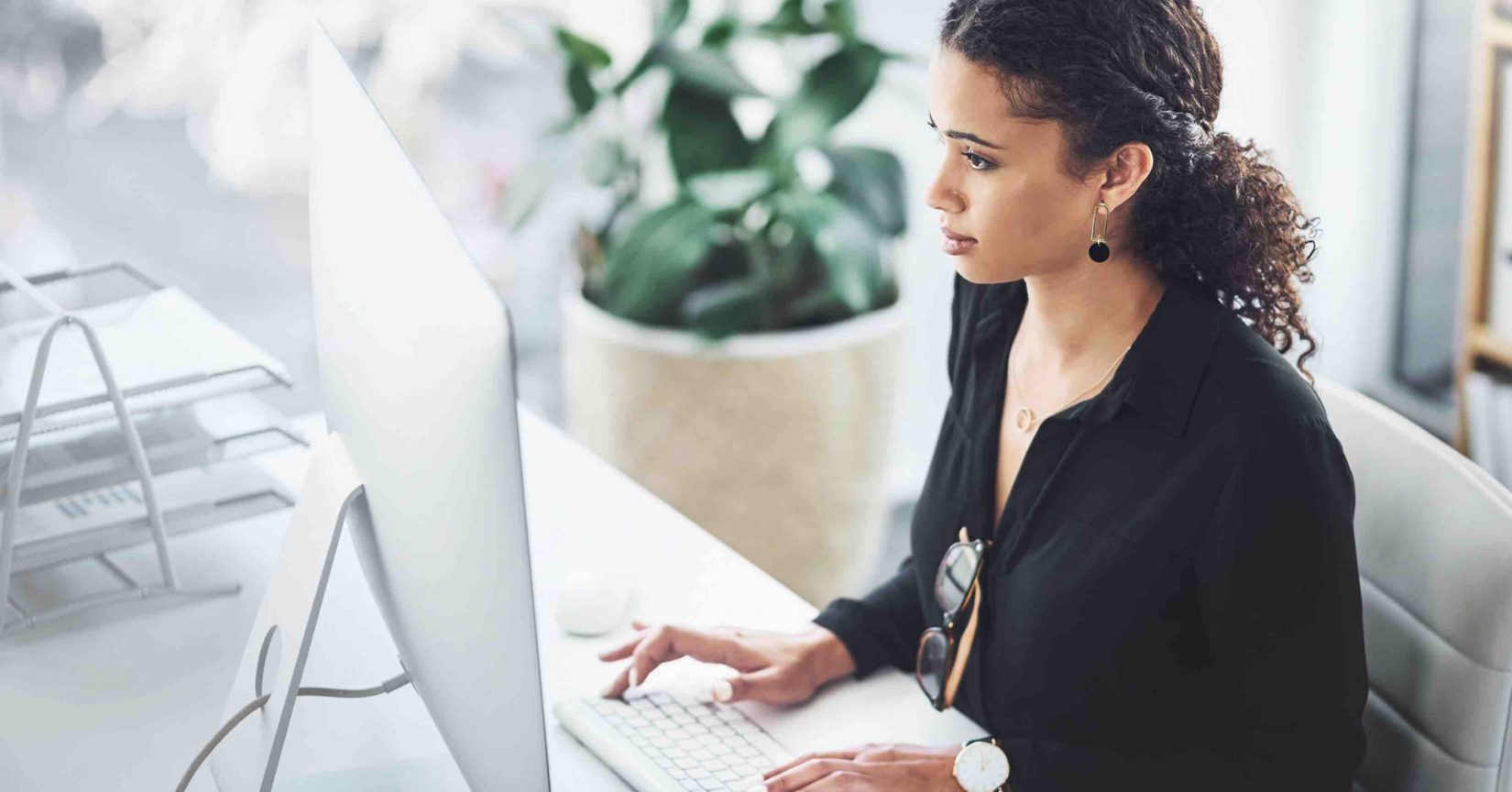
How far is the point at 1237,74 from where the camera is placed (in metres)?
3.15

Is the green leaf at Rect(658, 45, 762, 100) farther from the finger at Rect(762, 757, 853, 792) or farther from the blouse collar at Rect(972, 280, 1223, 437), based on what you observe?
the finger at Rect(762, 757, 853, 792)

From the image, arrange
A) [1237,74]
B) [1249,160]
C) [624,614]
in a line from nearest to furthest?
[1249,160], [624,614], [1237,74]

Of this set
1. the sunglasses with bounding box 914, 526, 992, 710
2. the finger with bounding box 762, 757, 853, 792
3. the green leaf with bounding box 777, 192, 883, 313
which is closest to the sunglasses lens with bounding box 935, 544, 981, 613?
the sunglasses with bounding box 914, 526, 992, 710

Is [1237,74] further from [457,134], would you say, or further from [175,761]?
[175,761]

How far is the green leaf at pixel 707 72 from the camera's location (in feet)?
7.82

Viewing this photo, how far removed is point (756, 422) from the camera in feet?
8.01

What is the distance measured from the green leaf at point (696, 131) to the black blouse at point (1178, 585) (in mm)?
1242

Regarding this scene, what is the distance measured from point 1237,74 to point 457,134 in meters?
1.57

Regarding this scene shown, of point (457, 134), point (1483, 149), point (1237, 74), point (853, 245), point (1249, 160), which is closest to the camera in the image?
point (1249, 160)

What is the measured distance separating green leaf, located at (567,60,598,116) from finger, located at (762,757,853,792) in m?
1.56

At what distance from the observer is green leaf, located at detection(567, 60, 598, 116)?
2445 mm

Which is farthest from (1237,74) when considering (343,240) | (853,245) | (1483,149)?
(343,240)

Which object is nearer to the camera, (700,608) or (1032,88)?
(1032,88)

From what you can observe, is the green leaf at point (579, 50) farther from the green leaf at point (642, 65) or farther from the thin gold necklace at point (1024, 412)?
the thin gold necklace at point (1024, 412)
